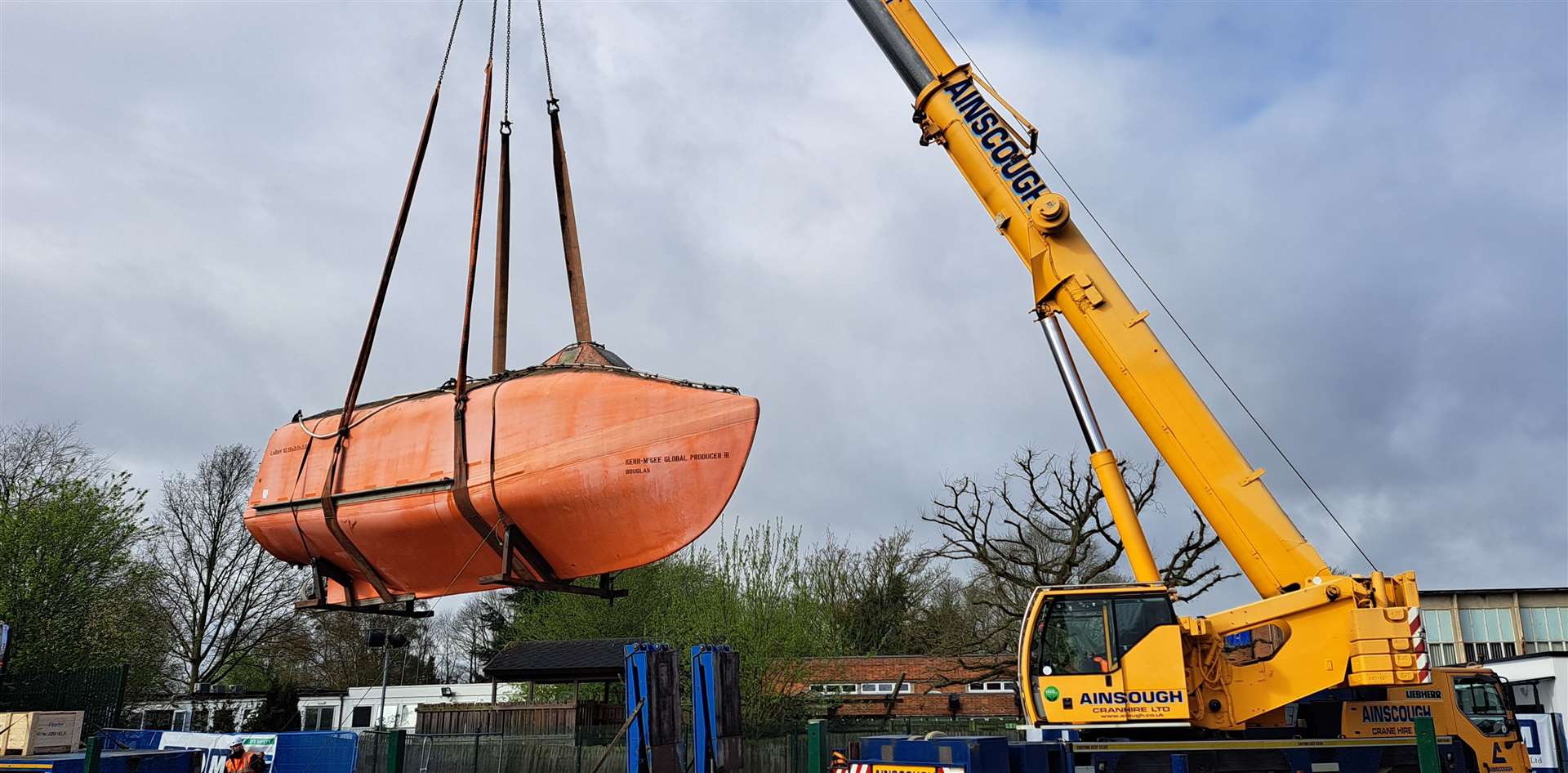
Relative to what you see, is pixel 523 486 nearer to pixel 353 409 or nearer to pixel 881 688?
pixel 353 409

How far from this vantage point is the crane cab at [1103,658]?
9.55m

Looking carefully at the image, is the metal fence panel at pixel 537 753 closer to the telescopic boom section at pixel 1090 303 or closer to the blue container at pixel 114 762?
the blue container at pixel 114 762

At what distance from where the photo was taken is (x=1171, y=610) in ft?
31.7

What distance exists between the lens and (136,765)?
1367 centimetres

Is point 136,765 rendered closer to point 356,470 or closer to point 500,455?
point 356,470

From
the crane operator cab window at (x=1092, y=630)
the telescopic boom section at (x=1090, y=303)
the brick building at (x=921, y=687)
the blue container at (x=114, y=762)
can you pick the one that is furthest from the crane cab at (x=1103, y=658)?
the brick building at (x=921, y=687)

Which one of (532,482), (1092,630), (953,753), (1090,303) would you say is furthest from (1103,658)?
(532,482)

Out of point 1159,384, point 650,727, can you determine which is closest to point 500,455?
point 650,727

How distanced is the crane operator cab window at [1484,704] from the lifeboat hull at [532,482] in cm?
899

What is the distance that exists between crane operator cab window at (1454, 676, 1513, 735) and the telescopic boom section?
3365mm

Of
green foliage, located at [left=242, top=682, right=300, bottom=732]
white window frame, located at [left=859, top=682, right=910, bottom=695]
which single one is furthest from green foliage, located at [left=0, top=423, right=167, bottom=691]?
white window frame, located at [left=859, top=682, right=910, bottom=695]

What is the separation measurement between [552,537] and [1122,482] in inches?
229

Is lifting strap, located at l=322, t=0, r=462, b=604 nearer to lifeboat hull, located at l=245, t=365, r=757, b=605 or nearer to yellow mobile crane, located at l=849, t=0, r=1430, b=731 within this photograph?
lifeboat hull, located at l=245, t=365, r=757, b=605

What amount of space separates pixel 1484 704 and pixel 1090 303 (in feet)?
20.7
